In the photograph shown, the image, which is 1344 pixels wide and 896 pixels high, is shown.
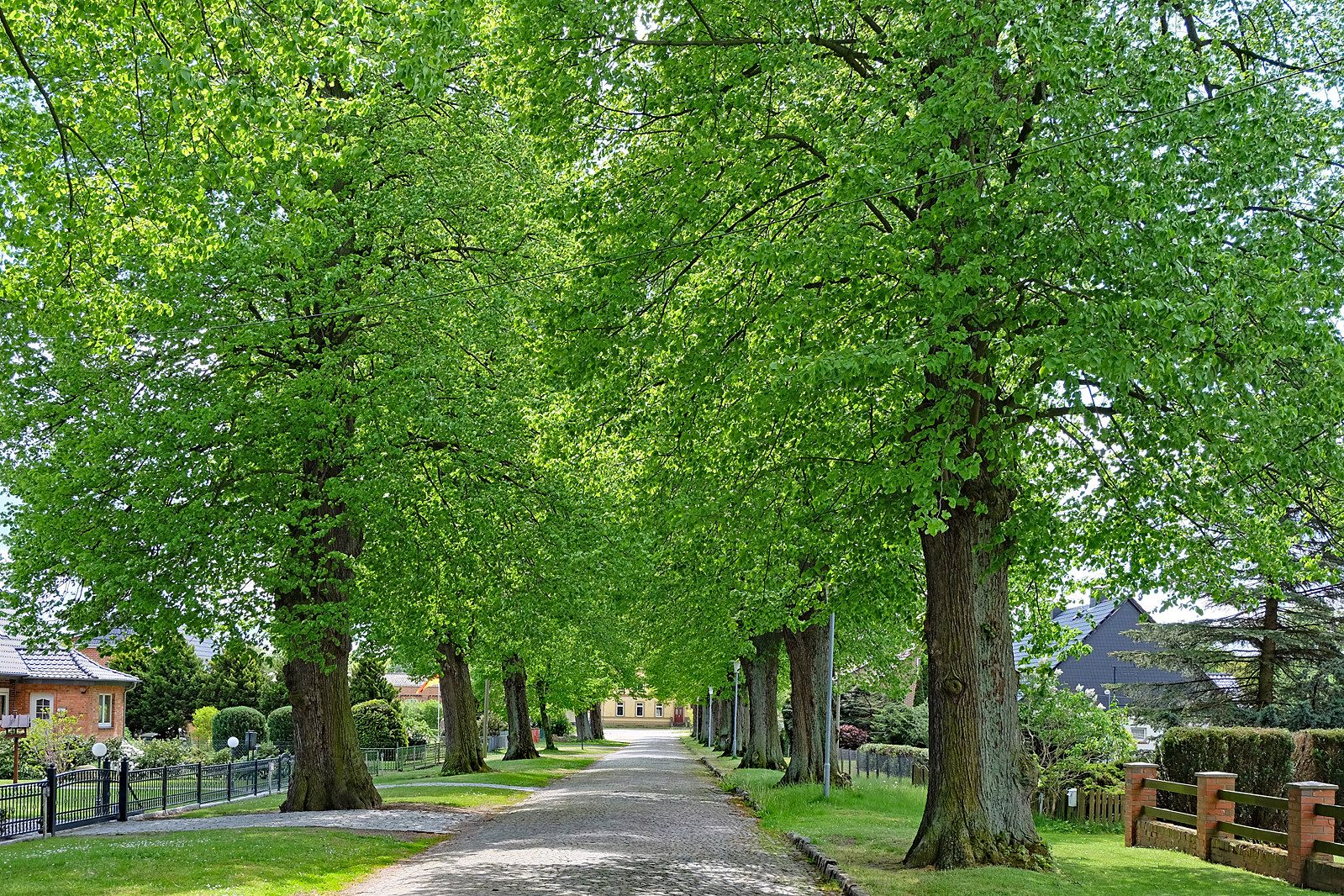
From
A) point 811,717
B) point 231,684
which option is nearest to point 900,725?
point 811,717

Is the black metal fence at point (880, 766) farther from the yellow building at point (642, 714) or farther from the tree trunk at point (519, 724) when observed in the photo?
the yellow building at point (642, 714)

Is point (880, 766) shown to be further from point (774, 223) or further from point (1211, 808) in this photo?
point (774, 223)

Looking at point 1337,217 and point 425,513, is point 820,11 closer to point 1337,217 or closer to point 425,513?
point 1337,217

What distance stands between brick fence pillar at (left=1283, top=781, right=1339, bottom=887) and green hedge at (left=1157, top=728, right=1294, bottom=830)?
246 centimetres

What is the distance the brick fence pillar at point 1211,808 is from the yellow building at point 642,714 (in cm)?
12802

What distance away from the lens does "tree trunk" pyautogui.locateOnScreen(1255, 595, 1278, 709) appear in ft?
84.1

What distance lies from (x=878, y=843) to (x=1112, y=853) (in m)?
3.37

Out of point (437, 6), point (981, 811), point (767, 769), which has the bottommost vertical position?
point (767, 769)

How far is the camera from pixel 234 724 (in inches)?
1818

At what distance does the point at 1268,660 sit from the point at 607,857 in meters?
18.4

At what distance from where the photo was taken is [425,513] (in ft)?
65.3

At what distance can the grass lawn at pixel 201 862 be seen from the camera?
11297mm

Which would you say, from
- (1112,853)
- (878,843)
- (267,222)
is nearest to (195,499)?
(267,222)

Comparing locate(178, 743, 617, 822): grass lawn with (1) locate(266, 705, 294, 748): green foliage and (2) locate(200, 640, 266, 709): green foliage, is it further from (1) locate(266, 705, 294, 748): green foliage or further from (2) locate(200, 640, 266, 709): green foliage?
(2) locate(200, 640, 266, 709): green foliage
